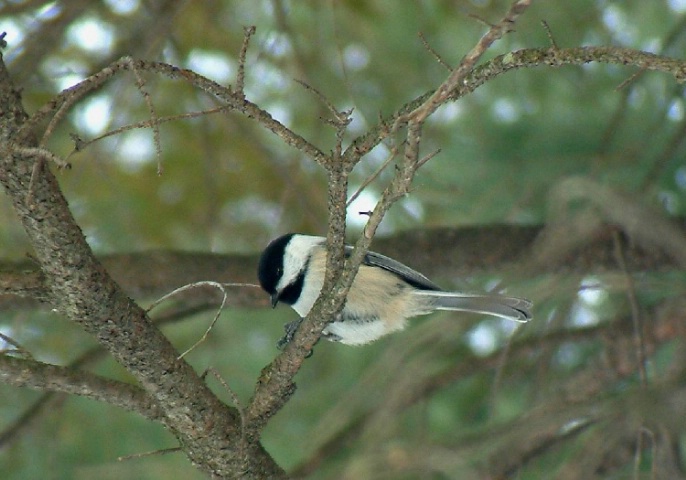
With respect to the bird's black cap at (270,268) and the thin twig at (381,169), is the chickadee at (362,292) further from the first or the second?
the thin twig at (381,169)

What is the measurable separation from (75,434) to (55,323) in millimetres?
648

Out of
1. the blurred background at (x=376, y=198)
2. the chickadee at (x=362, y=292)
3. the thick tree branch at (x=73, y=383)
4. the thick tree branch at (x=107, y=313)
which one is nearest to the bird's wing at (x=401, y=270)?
the chickadee at (x=362, y=292)

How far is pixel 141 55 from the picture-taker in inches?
140

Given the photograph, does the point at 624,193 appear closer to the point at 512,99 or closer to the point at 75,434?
the point at 512,99

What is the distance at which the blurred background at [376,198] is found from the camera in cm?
339

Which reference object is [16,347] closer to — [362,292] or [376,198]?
[362,292]

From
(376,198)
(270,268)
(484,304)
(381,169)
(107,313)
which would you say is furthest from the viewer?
(376,198)

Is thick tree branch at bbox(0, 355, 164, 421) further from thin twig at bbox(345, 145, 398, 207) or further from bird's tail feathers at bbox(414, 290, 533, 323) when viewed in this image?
bird's tail feathers at bbox(414, 290, 533, 323)

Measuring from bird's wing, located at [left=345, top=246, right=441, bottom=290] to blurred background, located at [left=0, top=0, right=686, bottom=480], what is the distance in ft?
0.59

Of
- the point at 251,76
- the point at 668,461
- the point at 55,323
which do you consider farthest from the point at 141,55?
the point at 668,461

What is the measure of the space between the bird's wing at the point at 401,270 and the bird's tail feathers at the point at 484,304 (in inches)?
2.2

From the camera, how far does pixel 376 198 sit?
13.8 feet

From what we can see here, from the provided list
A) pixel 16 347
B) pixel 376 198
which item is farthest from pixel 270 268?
pixel 16 347

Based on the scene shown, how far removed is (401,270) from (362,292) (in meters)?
0.19
